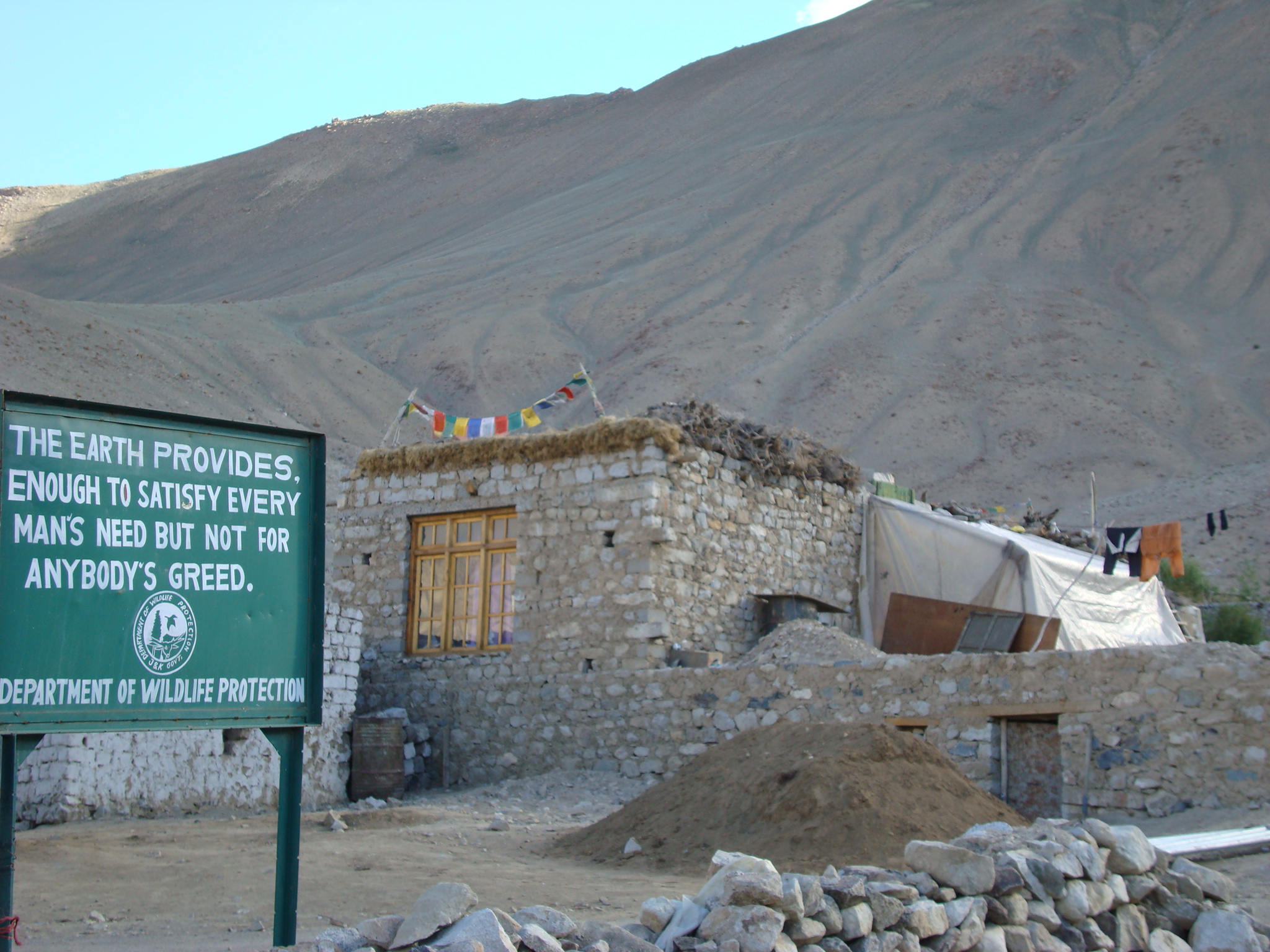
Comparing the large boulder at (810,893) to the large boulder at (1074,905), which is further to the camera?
the large boulder at (1074,905)

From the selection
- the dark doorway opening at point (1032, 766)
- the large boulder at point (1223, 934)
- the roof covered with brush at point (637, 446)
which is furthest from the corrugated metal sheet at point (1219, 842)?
the roof covered with brush at point (637, 446)

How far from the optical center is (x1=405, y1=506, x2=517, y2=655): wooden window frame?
44.6 feet

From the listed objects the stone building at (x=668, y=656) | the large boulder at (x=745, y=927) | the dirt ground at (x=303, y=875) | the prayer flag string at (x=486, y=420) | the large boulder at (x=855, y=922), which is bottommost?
the dirt ground at (x=303, y=875)

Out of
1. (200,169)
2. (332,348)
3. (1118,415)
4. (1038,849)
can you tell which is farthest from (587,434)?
(200,169)

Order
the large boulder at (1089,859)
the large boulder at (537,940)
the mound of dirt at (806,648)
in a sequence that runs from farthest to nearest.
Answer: the mound of dirt at (806,648)
the large boulder at (1089,859)
the large boulder at (537,940)

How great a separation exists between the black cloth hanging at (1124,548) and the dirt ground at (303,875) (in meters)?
5.45

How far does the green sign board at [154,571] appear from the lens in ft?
14.1

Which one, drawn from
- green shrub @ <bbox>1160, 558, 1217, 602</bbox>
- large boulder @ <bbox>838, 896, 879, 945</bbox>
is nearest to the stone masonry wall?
large boulder @ <bbox>838, 896, 879, 945</bbox>

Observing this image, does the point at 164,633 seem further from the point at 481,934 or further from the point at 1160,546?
the point at 1160,546

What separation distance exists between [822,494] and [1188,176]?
159 feet

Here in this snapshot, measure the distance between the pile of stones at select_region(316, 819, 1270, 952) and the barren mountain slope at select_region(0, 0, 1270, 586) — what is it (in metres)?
29.3

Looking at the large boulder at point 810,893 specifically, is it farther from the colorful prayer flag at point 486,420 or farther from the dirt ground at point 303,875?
the colorful prayer flag at point 486,420

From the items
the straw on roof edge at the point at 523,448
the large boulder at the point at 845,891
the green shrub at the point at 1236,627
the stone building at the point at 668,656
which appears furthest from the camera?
the green shrub at the point at 1236,627

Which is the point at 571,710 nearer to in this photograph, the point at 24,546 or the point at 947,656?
the point at 947,656
